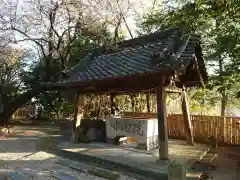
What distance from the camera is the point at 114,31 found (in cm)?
2156

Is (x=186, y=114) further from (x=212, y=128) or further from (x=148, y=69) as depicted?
(x=148, y=69)

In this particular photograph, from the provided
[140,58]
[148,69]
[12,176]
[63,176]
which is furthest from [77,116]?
[148,69]

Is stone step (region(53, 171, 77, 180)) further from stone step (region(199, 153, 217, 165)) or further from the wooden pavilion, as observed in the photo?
stone step (region(199, 153, 217, 165))

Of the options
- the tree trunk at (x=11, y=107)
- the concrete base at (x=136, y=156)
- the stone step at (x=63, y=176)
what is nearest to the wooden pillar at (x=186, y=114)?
the concrete base at (x=136, y=156)

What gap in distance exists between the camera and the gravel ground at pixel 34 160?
23.3ft

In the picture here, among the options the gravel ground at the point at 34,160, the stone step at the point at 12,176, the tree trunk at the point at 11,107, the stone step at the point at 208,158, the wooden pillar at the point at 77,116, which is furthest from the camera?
the tree trunk at the point at 11,107

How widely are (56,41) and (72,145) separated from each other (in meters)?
10.6

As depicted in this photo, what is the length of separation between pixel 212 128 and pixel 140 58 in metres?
4.75

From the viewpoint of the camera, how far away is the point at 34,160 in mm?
8648

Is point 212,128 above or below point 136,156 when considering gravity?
above

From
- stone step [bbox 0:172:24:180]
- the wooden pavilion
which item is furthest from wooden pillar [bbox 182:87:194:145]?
stone step [bbox 0:172:24:180]

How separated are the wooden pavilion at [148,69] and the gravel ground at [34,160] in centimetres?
192

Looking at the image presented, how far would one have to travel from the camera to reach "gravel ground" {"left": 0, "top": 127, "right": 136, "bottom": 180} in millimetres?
7090

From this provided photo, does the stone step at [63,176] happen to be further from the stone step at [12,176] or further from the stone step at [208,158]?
the stone step at [208,158]
